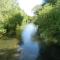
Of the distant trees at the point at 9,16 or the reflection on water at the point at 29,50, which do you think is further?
the distant trees at the point at 9,16

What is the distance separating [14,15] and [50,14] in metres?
16.9

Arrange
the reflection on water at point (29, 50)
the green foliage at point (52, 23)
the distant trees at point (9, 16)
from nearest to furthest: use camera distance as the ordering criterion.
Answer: the reflection on water at point (29, 50) → the green foliage at point (52, 23) → the distant trees at point (9, 16)

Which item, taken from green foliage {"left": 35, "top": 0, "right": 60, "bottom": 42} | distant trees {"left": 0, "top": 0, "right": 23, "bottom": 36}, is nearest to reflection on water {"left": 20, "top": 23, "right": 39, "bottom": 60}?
green foliage {"left": 35, "top": 0, "right": 60, "bottom": 42}

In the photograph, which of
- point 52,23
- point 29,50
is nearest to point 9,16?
point 52,23

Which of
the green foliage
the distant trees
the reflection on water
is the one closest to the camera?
the reflection on water

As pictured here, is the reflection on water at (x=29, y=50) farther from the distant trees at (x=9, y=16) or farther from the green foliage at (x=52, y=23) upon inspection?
the distant trees at (x=9, y=16)

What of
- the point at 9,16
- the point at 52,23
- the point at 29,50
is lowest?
the point at 29,50

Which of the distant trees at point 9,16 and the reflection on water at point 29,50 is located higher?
the distant trees at point 9,16

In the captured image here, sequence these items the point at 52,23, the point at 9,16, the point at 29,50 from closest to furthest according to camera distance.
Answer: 1. the point at 29,50
2. the point at 52,23
3. the point at 9,16

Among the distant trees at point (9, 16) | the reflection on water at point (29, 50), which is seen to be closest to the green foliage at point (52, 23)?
the reflection on water at point (29, 50)

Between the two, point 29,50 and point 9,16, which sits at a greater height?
point 9,16

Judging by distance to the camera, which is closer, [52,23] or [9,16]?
[52,23]

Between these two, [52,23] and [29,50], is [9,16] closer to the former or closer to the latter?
[52,23]

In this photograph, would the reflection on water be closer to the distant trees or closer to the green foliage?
the green foliage
